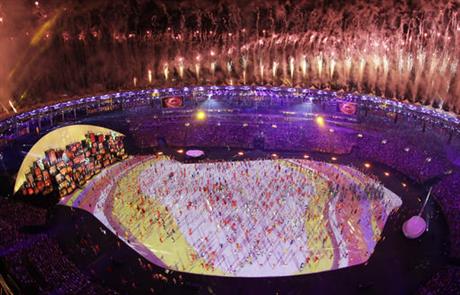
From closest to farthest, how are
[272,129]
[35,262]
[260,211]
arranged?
[35,262] < [260,211] < [272,129]

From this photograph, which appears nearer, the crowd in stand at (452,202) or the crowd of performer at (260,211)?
the crowd in stand at (452,202)

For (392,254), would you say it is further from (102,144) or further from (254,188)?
(102,144)

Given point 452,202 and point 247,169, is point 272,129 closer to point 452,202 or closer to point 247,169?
point 247,169

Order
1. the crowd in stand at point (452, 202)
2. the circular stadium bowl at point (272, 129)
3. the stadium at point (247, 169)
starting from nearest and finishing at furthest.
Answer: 1. the stadium at point (247, 169)
2. the crowd in stand at point (452, 202)
3. the circular stadium bowl at point (272, 129)

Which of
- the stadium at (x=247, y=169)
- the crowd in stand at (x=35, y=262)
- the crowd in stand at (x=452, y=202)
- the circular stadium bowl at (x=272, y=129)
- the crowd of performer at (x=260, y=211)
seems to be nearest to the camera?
the crowd in stand at (x=35, y=262)

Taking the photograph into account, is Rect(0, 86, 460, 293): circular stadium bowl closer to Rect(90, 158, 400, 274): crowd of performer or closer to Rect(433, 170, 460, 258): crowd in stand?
Rect(433, 170, 460, 258): crowd in stand

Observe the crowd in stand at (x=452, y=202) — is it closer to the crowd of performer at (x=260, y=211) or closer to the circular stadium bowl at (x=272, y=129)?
the circular stadium bowl at (x=272, y=129)

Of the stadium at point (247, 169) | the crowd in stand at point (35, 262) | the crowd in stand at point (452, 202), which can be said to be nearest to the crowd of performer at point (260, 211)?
the stadium at point (247, 169)

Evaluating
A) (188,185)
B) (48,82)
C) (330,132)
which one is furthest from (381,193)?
(48,82)

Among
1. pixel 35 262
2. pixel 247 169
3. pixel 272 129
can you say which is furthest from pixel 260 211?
pixel 35 262
